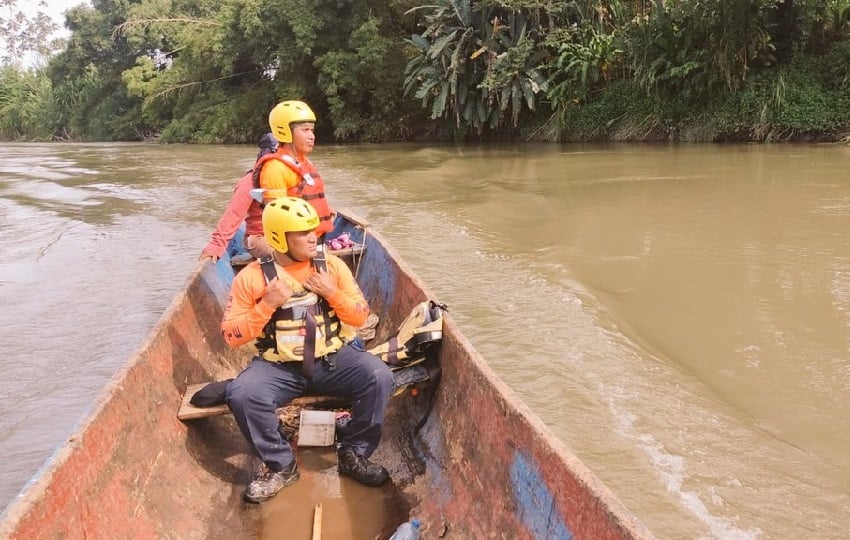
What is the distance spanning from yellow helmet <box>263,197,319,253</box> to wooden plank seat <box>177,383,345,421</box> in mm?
746

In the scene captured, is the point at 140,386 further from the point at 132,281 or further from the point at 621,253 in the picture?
the point at 621,253

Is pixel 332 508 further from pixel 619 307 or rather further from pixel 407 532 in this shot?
pixel 619 307

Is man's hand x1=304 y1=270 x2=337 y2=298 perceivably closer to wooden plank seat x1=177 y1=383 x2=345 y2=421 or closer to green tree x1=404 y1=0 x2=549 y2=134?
wooden plank seat x1=177 y1=383 x2=345 y2=421

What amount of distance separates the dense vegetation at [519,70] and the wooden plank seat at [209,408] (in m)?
14.8

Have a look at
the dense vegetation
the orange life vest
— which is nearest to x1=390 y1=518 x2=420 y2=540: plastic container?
the orange life vest

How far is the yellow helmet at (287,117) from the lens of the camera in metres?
4.28

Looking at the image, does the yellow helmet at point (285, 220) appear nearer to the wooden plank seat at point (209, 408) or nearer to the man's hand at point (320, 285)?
the man's hand at point (320, 285)

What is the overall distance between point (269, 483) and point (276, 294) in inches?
33.3

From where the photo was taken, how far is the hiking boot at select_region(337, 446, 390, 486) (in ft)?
10.4

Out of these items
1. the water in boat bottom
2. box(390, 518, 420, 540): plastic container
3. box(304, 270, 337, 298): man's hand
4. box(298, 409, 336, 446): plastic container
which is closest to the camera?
box(390, 518, 420, 540): plastic container

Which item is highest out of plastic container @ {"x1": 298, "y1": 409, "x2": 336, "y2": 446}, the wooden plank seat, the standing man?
the standing man

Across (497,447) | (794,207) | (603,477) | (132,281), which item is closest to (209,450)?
(497,447)

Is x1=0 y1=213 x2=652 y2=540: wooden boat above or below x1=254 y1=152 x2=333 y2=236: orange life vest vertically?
below

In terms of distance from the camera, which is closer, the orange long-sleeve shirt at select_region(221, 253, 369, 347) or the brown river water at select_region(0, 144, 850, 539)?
the orange long-sleeve shirt at select_region(221, 253, 369, 347)
